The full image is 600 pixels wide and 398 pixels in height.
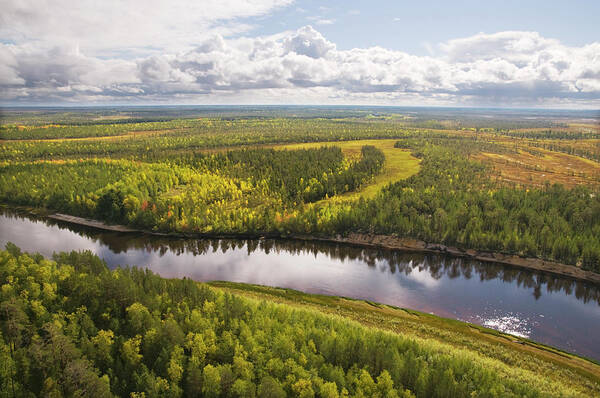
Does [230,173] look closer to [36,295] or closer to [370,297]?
[370,297]

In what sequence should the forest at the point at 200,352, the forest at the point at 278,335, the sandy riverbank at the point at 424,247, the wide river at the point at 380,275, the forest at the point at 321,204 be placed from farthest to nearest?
the forest at the point at 321,204 → the sandy riverbank at the point at 424,247 → the wide river at the point at 380,275 → the forest at the point at 278,335 → the forest at the point at 200,352

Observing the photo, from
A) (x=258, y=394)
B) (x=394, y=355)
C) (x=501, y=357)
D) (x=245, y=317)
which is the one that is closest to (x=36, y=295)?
(x=245, y=317)

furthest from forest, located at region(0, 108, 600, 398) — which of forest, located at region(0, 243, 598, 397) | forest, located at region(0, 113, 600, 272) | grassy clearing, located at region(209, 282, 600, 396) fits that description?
forest, located at region(0, 113, 600, 272)

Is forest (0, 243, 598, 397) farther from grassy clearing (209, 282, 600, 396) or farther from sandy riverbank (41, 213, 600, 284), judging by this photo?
sandy riverbank (41, 213, 600, 284)

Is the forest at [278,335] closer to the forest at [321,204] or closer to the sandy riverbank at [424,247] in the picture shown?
the forest at [321,204]

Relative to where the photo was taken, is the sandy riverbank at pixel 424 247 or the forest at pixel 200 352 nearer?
the forest at pixel 200 352

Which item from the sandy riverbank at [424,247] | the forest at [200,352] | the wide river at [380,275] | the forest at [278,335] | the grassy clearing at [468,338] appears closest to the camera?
the forest at [200,352]

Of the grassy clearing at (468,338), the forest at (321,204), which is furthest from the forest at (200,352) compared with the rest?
the forest at (321,204)
